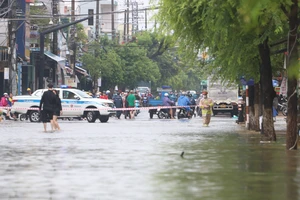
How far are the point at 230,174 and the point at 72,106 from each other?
30.8 meters

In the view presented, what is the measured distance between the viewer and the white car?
45.0 metres

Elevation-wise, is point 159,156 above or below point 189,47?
below

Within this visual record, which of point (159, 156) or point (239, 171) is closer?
point (239, 171)

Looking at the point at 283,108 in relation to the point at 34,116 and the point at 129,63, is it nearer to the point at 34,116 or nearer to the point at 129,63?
the point at 34,116

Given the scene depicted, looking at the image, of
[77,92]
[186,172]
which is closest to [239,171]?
[186,172]

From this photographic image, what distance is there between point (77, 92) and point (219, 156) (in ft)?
88.3

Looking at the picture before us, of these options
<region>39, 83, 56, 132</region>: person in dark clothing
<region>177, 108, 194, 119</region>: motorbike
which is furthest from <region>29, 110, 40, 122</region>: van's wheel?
<region>39, 83, 56, 132</region>: person in dark clothing

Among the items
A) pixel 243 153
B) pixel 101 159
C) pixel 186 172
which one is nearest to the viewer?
pixel 186 172

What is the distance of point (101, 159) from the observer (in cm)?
1819

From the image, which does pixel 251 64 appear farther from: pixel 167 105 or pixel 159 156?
pixel 167 105

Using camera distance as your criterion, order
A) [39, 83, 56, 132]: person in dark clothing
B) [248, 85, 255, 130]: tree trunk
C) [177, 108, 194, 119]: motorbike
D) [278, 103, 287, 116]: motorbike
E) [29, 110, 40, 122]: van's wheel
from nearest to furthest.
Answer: [39, 83, 56, 132]: person in dark clothing
[248, 85, 255, 130]: tree trunk
[29, 110, 40, 122]: van's wheel
[177, 108, 194, 119]: motorbike
[278, 103, 287, 116]: motorbike

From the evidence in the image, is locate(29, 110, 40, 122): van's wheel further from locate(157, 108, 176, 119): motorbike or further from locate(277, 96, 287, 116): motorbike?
locate(277, 96, 287, 116): motorbike

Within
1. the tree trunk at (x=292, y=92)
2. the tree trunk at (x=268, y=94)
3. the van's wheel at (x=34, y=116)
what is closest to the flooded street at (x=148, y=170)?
the tree trunk at (x=292, y=92)

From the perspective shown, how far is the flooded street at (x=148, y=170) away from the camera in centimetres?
1209
